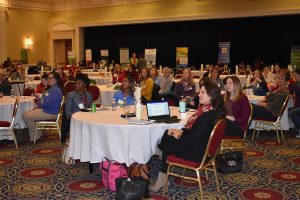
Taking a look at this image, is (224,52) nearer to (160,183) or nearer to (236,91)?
(236,91)

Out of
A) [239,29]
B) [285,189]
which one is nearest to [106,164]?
[285,189]

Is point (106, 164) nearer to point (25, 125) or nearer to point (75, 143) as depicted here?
point (75, 143)

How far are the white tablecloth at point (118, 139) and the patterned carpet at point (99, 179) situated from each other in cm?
41

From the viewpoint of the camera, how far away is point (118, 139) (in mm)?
4449

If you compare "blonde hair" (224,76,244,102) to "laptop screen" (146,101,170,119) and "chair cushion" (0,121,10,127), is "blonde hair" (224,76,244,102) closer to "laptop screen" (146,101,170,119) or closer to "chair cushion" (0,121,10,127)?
"laptop screen" (146,101,170,119)

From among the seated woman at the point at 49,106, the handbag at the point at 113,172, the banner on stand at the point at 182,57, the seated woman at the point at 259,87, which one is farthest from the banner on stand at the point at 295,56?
the handbag at the point at 113,172

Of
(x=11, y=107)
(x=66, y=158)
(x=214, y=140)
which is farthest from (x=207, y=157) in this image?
(x=11, y=107)

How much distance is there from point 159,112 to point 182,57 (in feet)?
45.7

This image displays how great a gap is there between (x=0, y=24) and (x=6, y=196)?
16.3m

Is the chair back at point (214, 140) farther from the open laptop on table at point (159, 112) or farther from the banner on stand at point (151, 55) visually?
the banner on stand at point (151, 55)

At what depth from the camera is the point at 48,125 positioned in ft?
22.3

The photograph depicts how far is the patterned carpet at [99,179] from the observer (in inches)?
175

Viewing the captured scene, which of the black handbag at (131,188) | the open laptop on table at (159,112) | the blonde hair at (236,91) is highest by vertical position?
the blonde hair at (236,91)

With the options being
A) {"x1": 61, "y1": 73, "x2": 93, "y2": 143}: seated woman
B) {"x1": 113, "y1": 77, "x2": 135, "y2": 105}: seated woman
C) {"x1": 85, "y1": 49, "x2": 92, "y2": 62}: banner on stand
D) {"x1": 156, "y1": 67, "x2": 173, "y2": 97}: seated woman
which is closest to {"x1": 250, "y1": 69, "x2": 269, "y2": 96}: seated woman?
{"x1": 156, "y1": 67, "x2": 173, "y2": 97}: seated woman
